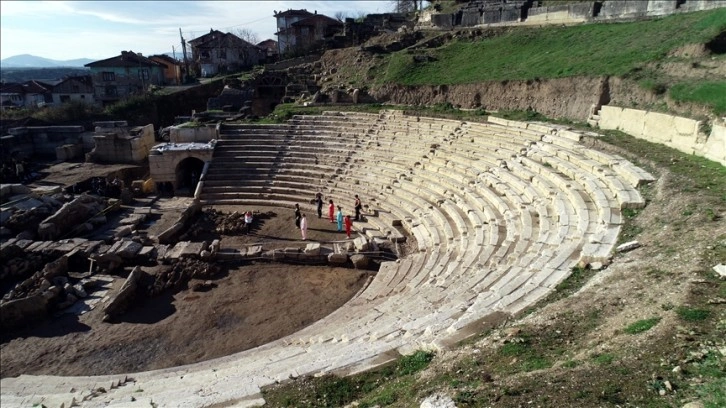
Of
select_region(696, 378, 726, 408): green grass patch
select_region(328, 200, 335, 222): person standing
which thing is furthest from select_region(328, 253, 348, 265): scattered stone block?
select_region(696, 378, 726, 408): green grass patch

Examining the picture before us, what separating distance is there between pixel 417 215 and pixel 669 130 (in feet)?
26.5

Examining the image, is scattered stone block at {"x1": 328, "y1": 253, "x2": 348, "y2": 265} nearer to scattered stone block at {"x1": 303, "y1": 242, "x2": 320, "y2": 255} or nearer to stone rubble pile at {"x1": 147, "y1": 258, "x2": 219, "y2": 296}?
scattered stone block at {"x1": 303, "y1": 242, "x2": 320, "y2": 255}

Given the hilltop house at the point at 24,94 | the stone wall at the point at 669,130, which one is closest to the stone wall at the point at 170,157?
the stone wall at the point at 669,130

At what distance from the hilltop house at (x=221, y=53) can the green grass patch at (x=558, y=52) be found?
2353cm

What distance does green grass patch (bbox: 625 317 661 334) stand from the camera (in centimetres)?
582

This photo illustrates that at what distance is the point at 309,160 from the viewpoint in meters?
22.2

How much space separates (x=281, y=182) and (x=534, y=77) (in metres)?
12.6

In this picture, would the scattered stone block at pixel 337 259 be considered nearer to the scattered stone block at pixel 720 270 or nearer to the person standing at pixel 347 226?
the person standing at pixel 347 226

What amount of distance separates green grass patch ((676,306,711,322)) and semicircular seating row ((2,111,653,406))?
2271mm

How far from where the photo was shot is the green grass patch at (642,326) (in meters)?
5.82

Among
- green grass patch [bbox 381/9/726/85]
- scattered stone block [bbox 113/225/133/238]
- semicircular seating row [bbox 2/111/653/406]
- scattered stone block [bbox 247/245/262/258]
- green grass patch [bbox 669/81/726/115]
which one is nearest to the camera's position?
semicircular seating row [bbox 2/111/653/406]

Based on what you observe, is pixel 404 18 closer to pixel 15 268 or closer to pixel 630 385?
pixel 15 268

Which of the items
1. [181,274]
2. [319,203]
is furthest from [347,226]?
[181,274]

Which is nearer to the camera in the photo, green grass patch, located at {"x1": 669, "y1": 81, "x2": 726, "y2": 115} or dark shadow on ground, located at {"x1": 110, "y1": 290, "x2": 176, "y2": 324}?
dark shadow on ground, located at {"x1": 110, "y1": 290, "x2": 176, "y2": 324}
